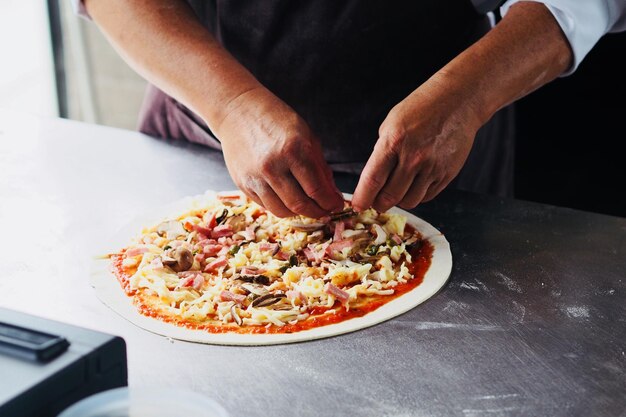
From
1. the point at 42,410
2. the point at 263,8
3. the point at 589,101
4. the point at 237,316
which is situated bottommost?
the point at 589,101

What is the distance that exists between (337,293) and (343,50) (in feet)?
2.16

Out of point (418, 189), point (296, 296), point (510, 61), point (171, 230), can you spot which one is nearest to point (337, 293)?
point (296, 296)

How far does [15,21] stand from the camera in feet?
11.7

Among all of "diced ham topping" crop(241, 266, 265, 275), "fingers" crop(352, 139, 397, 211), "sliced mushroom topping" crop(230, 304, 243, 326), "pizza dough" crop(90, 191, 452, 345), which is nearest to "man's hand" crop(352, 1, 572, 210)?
"fingers" crop(352, 139, 397, 211)

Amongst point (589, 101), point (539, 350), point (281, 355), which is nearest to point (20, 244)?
point (281, 355)

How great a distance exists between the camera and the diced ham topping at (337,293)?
3.94ft

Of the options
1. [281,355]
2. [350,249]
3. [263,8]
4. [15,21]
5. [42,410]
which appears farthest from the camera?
[15,21]

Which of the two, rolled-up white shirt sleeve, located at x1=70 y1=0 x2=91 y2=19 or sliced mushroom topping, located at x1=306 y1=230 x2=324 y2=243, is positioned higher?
rolled-up white shirt sleeve, located at x1=70 y1=0 x2=91 y2=19

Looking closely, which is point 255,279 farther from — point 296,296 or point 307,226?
point 307,226

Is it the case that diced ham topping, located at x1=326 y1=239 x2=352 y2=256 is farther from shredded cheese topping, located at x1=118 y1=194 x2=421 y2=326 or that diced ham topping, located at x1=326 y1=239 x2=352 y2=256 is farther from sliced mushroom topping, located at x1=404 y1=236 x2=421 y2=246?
sliced mushroom topping, located at x1=404 y1=236 x2=421 y2=246

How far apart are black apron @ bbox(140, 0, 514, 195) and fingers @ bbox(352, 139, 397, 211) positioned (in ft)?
1.35

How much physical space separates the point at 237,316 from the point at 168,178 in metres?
0.65

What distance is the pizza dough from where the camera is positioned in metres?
1.10

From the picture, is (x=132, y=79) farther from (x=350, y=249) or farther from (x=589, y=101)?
(x=350, y=249)
